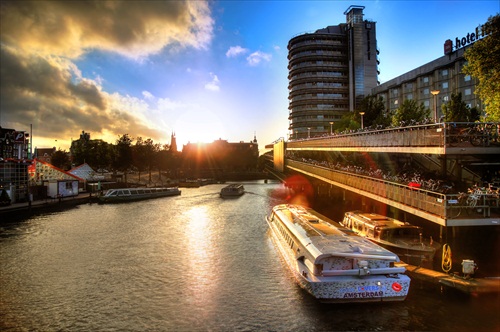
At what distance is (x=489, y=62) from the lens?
34281 millimetres

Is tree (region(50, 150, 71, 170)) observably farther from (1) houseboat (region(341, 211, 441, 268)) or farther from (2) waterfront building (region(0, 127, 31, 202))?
(1) houseboat (region(341, 211, 441, 268))

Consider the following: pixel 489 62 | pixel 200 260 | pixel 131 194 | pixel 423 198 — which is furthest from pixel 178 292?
pixel 131 194

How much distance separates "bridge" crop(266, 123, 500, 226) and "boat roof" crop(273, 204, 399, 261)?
453cm

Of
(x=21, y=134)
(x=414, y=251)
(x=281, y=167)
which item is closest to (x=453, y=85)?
(x=281, y=167)

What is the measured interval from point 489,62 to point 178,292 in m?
33.6

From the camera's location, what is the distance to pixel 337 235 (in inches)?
973

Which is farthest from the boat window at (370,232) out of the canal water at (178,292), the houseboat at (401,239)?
the canal water at (178,292)

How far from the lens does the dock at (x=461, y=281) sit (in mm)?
20031

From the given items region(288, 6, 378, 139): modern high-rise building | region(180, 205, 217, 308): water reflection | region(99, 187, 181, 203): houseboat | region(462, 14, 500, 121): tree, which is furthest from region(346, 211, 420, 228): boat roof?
region(288, 6, 378, 139): modern high-rise building

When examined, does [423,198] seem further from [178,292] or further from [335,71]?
[335,71]

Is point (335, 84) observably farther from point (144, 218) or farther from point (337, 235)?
point (337, 235)

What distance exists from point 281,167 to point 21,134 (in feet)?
196

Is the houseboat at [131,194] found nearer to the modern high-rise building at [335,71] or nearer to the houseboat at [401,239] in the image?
the houseboat at [401,239]

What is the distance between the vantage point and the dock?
65.7 feet
